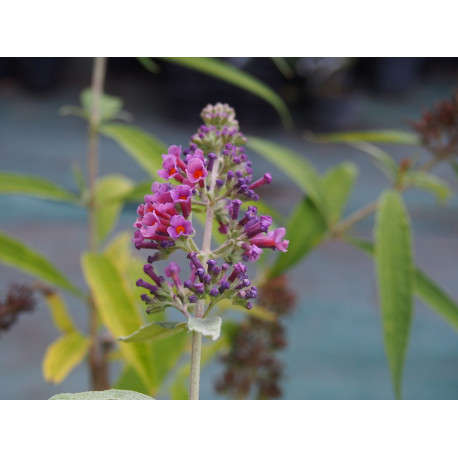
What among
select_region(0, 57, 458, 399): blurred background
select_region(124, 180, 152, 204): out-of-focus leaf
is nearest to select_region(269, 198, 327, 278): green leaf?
select_region(124, 180, 152, 204): out-of-focus leaf

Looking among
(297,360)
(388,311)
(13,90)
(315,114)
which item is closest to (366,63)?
(315,114)

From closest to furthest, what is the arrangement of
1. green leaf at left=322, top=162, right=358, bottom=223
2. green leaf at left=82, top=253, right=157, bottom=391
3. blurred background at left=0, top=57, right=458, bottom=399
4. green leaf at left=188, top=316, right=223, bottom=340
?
green leaf at left=188, top=316, right=223, bottom=340
green leaf at left=82, top=253, right=157, bottom=391
green leaf at left=322, top=162, right=358, bottom=223
blurred background at left=0, top=57, right=458, bottom=399

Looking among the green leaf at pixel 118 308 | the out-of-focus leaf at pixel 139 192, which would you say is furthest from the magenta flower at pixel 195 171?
the out-of-focus leaf at pixel 139 192

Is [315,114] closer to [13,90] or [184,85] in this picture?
[184,85]

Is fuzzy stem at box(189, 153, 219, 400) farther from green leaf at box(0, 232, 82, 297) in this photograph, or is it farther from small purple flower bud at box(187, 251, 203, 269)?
green leaf at box(0, 232, 82, 297)

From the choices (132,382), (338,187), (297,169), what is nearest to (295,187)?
(338,187)
